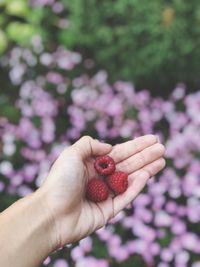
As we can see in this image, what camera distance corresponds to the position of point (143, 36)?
3.49 metres

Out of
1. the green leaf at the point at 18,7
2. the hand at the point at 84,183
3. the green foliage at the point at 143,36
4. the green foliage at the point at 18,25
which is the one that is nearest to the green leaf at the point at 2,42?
the green foliage at the point at 18,25

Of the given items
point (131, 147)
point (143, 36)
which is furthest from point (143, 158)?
point (143, 36)

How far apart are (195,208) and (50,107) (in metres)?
1.13

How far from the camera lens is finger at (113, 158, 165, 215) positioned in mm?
2289

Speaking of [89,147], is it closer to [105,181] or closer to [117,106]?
[105,181]

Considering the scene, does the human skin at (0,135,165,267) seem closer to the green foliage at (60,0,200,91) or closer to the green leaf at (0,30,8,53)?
the green foliage at (60,0,200,91)

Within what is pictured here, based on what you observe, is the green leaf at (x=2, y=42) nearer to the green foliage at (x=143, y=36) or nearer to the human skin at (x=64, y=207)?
the green foliage at (x=143, y=36)

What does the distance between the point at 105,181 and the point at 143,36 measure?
141 cm

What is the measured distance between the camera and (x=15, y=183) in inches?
124

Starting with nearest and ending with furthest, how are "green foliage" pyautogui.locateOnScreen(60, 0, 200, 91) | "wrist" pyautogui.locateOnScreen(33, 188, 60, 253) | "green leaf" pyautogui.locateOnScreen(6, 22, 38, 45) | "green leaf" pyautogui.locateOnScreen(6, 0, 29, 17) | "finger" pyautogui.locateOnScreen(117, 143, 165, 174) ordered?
1. "wrist" pyautogui.locateOnScreen(33, 188, 60, 253)
2. "finger" pyautogui.locateOnScreen(117, 143, 165, 174)
3. "green foliage" pyautogui.locateOnScreen(60, 0, 200, 91)
4. "green leaf" pyautogui.locateOnScreen(6, 22, 38, 45)
5. "green leaf" pyautogui.locateOnScreen(6, 0, 29, 17)

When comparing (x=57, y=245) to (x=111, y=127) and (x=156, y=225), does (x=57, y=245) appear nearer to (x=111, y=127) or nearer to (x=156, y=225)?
(x=156, y=225)

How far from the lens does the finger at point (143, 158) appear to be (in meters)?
2.36

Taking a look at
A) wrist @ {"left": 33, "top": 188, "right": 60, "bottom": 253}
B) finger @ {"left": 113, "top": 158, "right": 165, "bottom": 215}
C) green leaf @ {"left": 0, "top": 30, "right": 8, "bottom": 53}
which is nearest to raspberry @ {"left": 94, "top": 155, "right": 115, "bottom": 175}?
finger @ {"left": 113, "top": 158, "right": 165, "bottom": 215}

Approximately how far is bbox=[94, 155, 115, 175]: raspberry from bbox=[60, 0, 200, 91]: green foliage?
4.07ft
